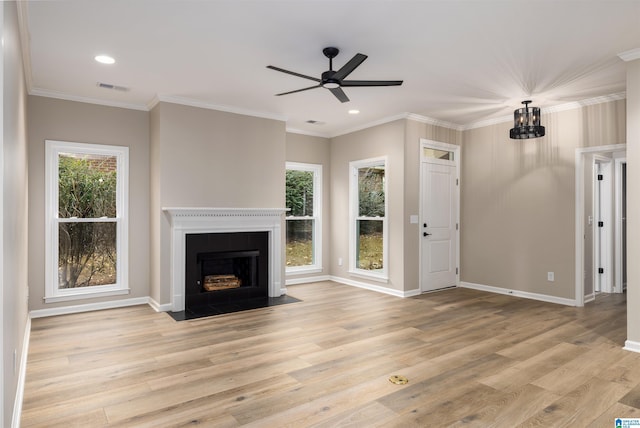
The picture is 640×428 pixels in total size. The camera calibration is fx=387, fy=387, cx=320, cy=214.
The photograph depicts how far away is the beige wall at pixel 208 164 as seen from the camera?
4.88 m

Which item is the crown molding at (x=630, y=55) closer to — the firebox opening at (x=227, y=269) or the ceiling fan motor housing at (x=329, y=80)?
the ceiling fan motor housing at (x=329, y=80)

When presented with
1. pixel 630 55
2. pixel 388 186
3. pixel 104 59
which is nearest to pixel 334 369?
pixel 388 186

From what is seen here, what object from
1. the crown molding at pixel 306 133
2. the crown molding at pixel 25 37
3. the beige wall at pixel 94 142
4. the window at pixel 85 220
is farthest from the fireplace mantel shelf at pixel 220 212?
the crown molding at pixel 25 37

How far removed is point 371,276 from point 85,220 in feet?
13.5

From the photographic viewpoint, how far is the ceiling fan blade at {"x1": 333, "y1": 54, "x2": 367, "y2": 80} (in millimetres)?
3006

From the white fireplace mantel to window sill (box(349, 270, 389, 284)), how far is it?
1403 mm

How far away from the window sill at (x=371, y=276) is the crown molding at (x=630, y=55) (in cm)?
383

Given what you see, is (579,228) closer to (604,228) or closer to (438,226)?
(604,228)

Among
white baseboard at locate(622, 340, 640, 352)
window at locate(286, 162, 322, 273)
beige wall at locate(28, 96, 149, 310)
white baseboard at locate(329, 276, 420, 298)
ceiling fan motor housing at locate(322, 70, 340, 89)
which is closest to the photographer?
ceiling fan motor housing at locate(322, 70, 340, 89)

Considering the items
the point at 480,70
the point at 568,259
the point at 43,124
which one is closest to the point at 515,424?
the point at 480,70

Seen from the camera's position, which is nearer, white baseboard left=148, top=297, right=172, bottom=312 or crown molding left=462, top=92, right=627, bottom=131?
crown molding left=462, top=92, right=627, bottom=131

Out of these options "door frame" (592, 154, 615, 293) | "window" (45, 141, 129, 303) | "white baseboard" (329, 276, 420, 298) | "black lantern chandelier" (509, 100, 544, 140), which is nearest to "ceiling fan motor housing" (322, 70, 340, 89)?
"black lantern chandelier" (509, 100, 544, 140)

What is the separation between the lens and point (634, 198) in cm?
347

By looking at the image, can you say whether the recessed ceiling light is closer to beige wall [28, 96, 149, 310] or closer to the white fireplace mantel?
beige wall [28, 96, 149, 310]
